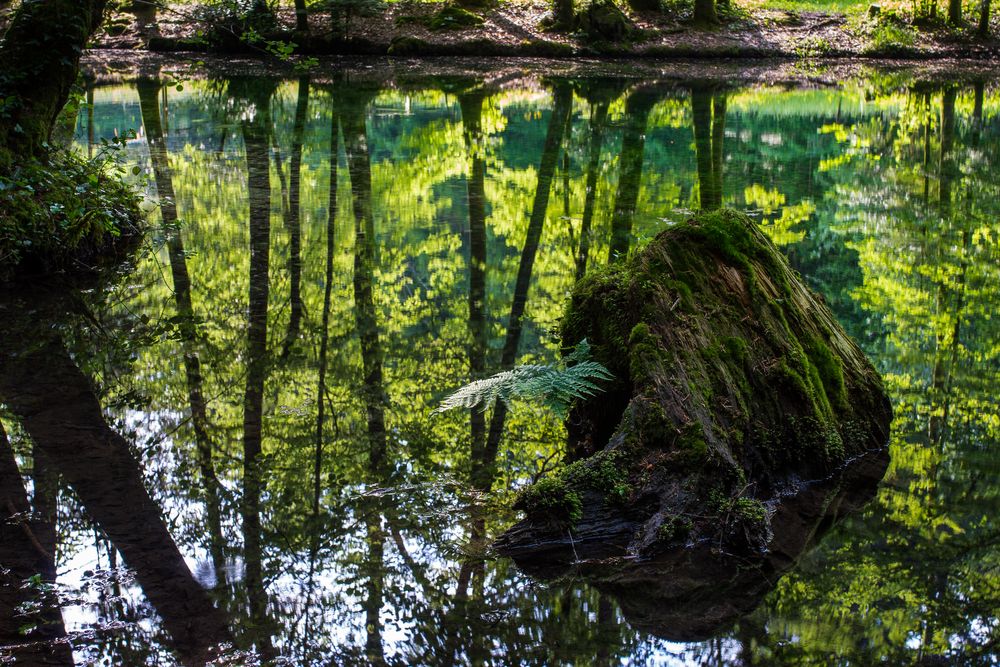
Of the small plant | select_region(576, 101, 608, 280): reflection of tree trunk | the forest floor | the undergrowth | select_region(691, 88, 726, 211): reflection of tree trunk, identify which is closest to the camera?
the small plant

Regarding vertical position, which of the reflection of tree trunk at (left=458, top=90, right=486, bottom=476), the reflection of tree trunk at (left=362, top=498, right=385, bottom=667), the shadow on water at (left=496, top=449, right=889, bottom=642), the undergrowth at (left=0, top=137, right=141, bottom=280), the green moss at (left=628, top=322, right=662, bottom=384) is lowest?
the shadow on water at (left=496, top=449, right=889, bottom=642)

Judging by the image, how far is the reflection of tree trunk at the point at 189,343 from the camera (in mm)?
5363

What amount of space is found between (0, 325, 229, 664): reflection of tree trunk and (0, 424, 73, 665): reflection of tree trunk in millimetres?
220

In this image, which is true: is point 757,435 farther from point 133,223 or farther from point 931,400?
point 133,223

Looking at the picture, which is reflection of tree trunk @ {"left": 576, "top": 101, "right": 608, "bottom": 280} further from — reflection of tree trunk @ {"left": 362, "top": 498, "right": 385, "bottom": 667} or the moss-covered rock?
reflection of tree trunk @ {"left": 362, "top": 498, "right": 385, "bottom": 667}

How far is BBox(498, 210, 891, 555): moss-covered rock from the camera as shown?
5086 millimetres

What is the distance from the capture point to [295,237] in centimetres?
1155

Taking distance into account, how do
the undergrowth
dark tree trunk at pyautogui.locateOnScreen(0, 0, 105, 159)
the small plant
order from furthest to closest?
dark tree trunk at pyautogui.locateOnScreen(0, 0, 105, 159)
the undergrowth
the small plant

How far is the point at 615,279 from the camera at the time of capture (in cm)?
661

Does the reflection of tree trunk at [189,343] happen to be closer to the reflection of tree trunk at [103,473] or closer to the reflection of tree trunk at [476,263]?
the reflection of tree trunk at [103,473]

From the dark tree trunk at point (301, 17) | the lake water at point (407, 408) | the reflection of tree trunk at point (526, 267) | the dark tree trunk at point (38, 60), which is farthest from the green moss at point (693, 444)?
Answer: the dark tree trunk at point (301, 17)

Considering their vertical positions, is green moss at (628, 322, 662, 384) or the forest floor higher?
the forest floor

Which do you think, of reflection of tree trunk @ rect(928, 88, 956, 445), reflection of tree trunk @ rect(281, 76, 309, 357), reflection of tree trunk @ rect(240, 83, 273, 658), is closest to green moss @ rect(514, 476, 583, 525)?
reflection of tree trunk @ rect(240, 83, 273, 658)

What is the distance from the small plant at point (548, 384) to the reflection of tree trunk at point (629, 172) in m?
1.79
